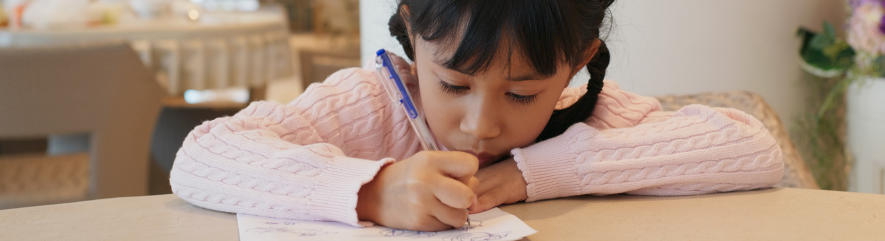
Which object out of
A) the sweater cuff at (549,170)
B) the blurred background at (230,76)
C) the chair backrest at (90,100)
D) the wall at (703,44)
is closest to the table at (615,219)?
the sweater cuff at (549,170)

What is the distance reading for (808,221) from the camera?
66 centimetres

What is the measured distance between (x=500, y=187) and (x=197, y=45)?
167cm

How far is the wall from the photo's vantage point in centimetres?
137

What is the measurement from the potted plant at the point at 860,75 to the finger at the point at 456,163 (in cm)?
142

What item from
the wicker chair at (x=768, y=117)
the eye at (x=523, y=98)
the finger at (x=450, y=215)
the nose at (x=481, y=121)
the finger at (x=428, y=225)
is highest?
the eye at (x=523, y=98)

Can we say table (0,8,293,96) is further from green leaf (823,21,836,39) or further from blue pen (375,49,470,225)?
green leaf (823,21,836,39)

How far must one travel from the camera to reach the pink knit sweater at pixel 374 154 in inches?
26.8

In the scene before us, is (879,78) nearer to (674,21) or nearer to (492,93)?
(674,21)

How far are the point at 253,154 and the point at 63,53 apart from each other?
3.03 ft

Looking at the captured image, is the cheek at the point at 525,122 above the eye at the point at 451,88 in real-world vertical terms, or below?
below

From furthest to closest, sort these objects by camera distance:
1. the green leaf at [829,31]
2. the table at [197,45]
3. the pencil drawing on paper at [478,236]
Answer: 1. the table at [197,45]
2. the green leaf at [829,31]
3. the pencil drawing on paper at [478,236]

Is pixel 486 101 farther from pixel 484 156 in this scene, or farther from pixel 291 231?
pixel 291 231

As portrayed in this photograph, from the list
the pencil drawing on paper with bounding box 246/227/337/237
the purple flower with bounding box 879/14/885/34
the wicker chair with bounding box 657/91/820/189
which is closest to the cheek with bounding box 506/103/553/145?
the pencil drawing on paper with bounding box 246/227/337/237

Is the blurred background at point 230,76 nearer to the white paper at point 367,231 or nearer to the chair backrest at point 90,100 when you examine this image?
the chair backrest at point 90,100
